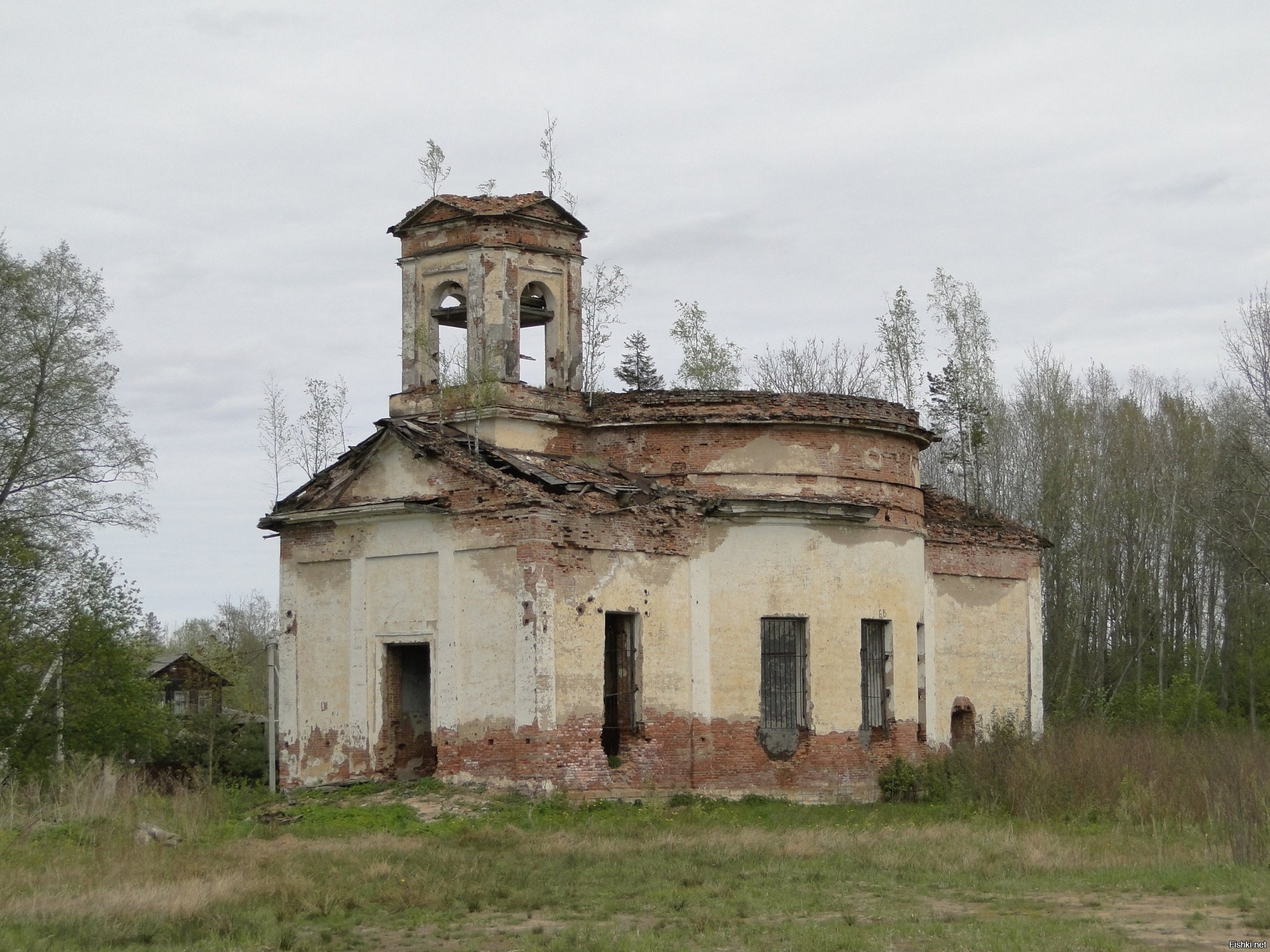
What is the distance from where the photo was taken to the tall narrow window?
21734 millimetres

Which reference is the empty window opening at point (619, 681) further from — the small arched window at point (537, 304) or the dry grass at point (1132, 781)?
the small arched window at point (537, 304)

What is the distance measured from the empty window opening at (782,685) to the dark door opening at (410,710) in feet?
14.5

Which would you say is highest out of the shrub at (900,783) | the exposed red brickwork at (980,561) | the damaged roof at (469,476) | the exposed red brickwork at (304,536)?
the damaged roof at (469,476)

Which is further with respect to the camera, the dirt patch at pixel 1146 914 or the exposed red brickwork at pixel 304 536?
the exposed red brickwork at pixel 304 536

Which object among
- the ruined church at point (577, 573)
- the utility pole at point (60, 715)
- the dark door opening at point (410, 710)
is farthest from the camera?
the utility pole at point (60, 715)

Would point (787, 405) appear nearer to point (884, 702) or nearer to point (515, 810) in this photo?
point (884, 702)

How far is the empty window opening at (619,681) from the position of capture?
19781 mm

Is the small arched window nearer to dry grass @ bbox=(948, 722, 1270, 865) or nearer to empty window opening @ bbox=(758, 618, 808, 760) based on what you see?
empty window opening @ bbox=(758, 618, 808, 760)

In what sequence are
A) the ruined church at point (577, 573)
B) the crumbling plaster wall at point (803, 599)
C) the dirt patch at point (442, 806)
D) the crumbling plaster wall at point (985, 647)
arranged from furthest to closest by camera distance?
the crumbling plaster wall at point (985, 647), the crumbling plaster wall at point (803, 599), the ruined church at point (577, 573), the dirt patch at point (442, 806)

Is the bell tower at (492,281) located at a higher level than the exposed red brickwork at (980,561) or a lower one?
higher

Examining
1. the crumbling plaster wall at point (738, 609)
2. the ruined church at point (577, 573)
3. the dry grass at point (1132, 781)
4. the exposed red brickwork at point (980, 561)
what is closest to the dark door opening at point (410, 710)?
the ruined church at point (577, 573)

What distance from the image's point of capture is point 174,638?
8000cm

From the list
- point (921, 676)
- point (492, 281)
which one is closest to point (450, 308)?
point (492, 281)

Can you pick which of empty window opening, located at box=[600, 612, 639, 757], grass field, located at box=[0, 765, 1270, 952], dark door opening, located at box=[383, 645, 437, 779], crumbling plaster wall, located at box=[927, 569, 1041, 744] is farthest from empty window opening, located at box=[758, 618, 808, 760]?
dark door opening, located at box=[383, 645, 437, 779]
